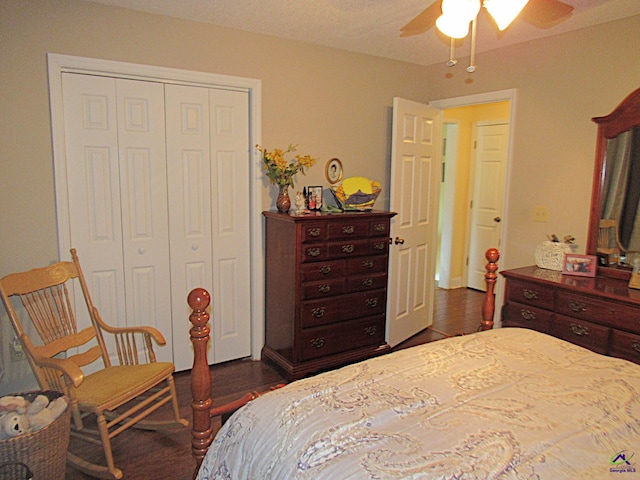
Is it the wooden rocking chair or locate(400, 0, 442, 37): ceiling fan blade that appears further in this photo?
the wooden rocking chair

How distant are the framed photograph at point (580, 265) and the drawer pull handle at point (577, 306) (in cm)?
32

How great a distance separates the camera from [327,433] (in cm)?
122

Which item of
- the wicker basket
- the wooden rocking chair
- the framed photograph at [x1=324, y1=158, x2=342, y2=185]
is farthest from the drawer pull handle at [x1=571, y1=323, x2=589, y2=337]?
the wicker basket

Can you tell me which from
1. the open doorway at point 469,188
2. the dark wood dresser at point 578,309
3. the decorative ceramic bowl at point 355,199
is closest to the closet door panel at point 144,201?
the decorative ceramic bowl at point 355,199

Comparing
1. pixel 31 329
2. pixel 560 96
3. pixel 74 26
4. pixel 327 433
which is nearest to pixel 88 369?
pixel 31 329

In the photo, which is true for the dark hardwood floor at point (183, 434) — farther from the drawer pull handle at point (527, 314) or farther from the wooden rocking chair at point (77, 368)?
the drawer pull handle at point (527, 314)

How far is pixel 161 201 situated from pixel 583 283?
2762 mm

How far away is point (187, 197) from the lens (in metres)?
3.11

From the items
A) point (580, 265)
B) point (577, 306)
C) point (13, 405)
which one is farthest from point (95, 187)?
point (580, 265)

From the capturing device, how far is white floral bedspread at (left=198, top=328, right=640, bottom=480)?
110 cm

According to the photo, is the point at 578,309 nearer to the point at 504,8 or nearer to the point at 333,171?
the point at 504,8

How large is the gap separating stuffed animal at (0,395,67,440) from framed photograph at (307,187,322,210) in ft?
6.54

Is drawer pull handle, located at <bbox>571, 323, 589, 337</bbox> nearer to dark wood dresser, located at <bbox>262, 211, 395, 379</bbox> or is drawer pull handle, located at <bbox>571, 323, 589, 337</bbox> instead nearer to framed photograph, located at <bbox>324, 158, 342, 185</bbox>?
dark wood dresser, located at <bbox>262, 211, 395, 379</bbox>

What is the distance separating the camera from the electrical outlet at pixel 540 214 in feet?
10.7
